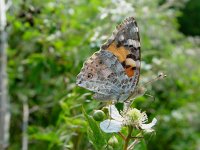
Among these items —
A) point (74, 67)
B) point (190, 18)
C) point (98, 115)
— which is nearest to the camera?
point (98, 115)

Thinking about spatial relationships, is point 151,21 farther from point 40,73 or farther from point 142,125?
point 142,125

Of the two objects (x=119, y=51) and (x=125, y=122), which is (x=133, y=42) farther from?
(x=125, y=122)

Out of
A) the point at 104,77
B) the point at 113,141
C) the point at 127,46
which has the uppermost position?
the point at 127,46

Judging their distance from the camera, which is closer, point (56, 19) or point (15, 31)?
point (56, 19)

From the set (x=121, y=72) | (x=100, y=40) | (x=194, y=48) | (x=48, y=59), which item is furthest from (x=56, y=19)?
(x=194, y=48)

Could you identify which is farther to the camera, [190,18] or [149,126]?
[190,18]

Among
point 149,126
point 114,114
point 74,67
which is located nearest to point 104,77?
point 114,114

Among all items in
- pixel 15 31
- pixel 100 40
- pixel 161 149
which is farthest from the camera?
pixel 161 149
